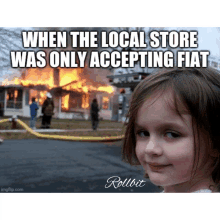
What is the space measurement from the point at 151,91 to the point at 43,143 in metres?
1.79

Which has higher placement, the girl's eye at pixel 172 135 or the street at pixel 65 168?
the girl's eye at pixel 172 135

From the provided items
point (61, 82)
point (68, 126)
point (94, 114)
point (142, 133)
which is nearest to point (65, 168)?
point (68, 126)

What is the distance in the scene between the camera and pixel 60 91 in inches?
90.6

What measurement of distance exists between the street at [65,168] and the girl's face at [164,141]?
0.55 m

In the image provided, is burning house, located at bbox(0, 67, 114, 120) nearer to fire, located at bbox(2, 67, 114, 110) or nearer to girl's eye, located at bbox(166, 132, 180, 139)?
fire, located at bbox(2, 67, 114, 110)

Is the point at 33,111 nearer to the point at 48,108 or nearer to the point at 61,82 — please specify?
the point at 48,108

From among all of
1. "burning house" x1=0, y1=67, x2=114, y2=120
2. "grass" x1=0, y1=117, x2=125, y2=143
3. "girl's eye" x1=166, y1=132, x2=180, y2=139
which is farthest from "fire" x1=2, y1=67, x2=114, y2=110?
"girl's eye" x1=166, y1=132, x2=180, y2=139

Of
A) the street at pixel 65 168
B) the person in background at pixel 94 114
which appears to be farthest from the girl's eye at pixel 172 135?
the person in background at pixel 94 114

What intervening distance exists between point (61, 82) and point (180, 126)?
128 centimetres

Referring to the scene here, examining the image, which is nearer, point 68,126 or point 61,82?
point 61,82

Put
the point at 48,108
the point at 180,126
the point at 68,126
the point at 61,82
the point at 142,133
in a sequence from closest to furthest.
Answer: the point at 180,126, the point at 142,133, the point at 61,82, the point at 48,108, the point at 68,126

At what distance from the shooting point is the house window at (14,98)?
7.41 feet

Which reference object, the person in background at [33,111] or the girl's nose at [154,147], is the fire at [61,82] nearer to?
the person in background at [33,111]
